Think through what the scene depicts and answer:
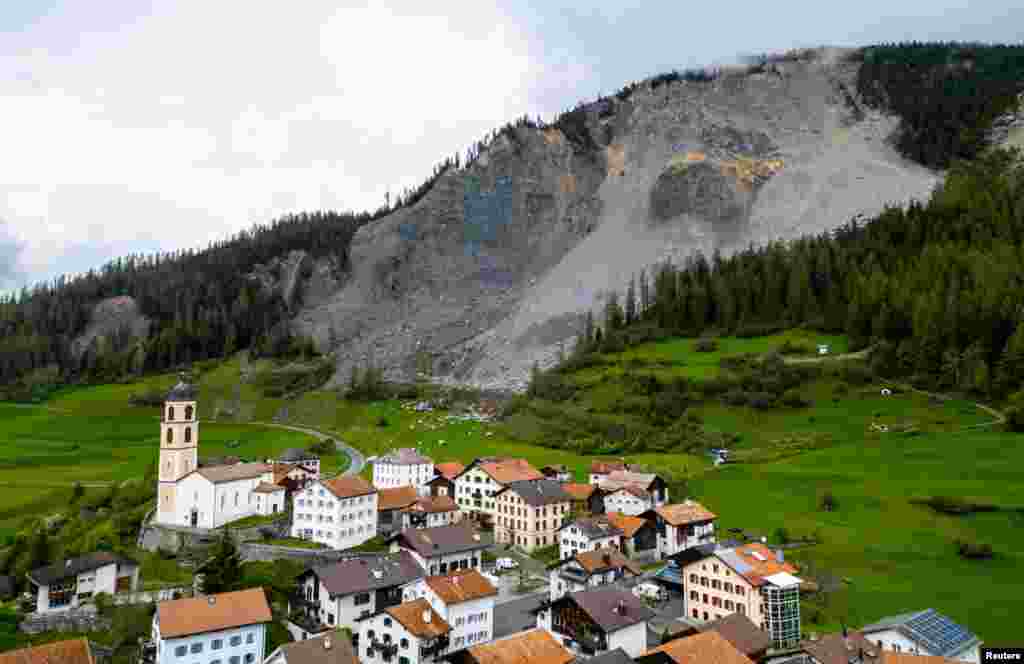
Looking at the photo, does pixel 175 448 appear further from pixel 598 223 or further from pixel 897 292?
pixel 598 223

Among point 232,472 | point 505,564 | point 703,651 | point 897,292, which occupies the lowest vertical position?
point 505,564

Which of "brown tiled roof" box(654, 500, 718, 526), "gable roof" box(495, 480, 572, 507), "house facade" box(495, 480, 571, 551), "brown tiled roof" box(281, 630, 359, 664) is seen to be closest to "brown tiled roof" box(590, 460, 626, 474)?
"gable roof" box(495, 480, 572, 507)

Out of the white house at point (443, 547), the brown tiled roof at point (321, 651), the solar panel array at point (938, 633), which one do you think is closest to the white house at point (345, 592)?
the white house at point (443, 547)

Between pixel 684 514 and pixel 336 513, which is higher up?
pixel 336 513

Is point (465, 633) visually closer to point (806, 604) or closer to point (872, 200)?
point (806, 604)

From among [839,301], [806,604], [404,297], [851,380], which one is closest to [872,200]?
[839,301]

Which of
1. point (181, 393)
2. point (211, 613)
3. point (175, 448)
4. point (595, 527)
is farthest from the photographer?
point (181, 393)

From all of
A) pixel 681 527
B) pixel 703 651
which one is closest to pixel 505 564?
pixel 681 527

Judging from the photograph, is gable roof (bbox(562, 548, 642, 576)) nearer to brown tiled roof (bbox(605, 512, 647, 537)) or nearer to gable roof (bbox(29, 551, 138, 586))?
brown tiled roof (bbox(605, 512, 647, 537))
